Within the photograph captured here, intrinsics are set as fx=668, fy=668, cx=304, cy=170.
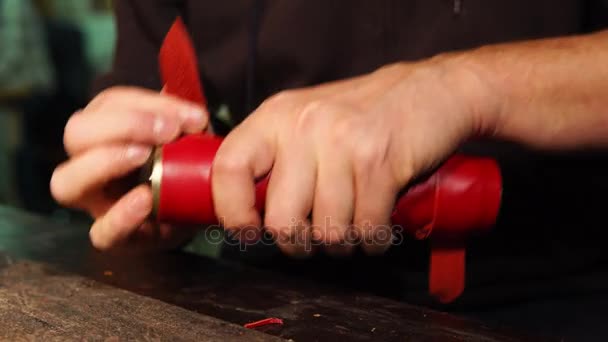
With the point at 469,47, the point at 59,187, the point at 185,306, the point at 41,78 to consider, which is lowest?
the point at 41,78

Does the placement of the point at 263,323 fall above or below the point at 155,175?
below

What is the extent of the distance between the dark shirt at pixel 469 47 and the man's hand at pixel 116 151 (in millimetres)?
309

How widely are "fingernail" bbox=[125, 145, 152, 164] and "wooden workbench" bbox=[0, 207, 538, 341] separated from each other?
0.43 feet

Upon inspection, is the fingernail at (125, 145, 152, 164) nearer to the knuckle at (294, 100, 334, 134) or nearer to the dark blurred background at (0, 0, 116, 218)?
the knuckle at (294, 100, 334, 134)

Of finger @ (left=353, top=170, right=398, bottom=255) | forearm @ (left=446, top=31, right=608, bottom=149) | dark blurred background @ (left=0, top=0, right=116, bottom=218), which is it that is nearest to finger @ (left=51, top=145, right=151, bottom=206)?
finger @ (left=353, top=170, right=398, bottom=255)

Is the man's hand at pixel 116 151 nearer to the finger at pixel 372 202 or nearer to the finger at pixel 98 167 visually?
the finger at pixel 98 167

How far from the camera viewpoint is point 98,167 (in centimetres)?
67

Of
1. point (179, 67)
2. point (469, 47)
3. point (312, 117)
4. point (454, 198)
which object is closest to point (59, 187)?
point (179, 67)

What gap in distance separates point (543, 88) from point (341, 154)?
226 millimetres

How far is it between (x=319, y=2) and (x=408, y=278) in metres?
0.41

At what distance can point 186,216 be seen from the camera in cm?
61

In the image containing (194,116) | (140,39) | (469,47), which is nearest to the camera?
(194,116)

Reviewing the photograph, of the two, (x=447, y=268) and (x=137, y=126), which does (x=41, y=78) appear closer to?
(x=137, y=126)

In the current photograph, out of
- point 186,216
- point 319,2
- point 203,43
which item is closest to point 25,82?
point 203,43
